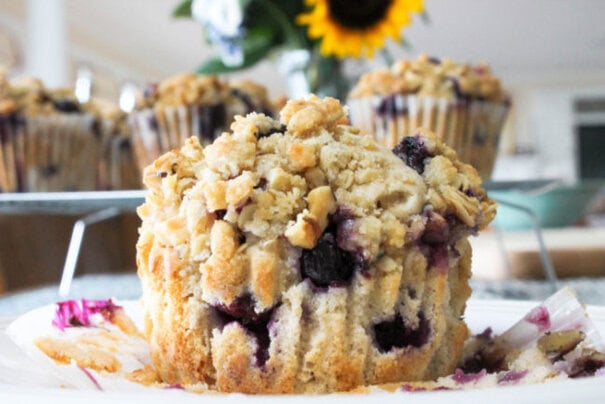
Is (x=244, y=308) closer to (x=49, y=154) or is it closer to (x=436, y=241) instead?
(x=436, y=241)

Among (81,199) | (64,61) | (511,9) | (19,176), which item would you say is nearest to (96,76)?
(64,61)

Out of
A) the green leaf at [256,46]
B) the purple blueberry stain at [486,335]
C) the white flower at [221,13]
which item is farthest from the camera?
the green leaf at [256,46]

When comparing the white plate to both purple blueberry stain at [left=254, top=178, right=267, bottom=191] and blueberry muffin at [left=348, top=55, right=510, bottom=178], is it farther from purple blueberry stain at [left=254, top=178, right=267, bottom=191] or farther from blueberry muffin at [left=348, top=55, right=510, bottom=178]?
blueberry muffin at [left=348, top=55, right=510, bottom=178]

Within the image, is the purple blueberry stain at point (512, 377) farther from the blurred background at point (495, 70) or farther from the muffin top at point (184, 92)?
the muffin top at point (184, 92)

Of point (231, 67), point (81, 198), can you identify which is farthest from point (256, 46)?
point (81, 198)

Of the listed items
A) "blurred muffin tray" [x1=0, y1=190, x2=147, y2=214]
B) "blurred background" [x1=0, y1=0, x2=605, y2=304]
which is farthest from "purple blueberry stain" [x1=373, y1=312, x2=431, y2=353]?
"blurred background" [x1=0, y1=0, x2=605, y2=304]

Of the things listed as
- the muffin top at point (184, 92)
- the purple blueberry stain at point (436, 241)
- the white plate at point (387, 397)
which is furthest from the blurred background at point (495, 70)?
the white plate at point (387, 397)
